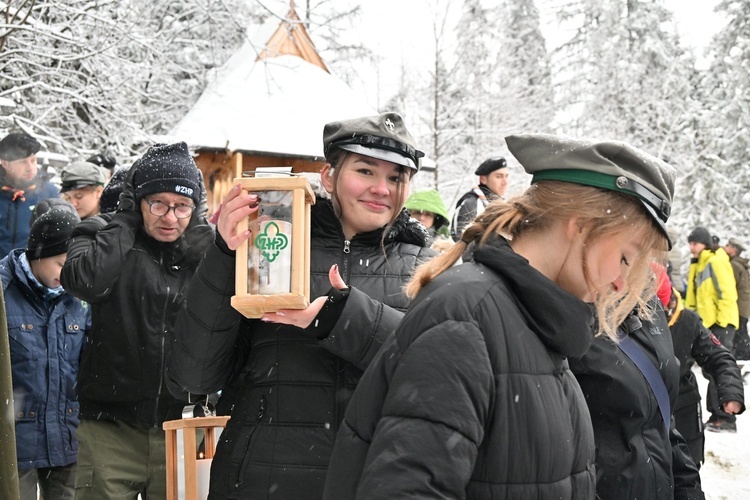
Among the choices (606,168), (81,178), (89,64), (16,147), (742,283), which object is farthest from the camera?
(742,283)

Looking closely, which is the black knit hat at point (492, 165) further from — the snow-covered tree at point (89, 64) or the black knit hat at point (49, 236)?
the black knit hat at point (49, 236)

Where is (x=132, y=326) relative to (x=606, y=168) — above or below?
below

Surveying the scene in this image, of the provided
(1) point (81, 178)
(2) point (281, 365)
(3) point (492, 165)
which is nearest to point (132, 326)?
(2) point (281, 365)

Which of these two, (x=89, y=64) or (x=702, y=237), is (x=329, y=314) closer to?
(x=89, y=64)

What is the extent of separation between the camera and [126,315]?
158 inches

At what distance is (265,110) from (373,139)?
1238 centimetres

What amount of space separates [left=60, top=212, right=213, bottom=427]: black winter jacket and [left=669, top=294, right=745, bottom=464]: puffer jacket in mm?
2839

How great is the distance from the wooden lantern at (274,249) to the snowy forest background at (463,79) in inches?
33.5

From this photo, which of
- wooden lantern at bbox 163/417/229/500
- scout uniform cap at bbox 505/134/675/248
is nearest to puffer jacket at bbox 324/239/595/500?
scout uniform cap at bbox 505/134/675/248

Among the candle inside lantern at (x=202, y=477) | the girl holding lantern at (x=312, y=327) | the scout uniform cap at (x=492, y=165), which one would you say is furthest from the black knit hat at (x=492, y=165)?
the candle inside lantern at (x=202, y=477)

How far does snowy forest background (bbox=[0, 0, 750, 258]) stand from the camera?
9.68 meters

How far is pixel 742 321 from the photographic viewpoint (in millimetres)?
14547

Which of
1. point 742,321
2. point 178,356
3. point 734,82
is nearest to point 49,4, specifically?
point 178,356

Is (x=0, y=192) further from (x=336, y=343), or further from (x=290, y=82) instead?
(x=290, y=82)
